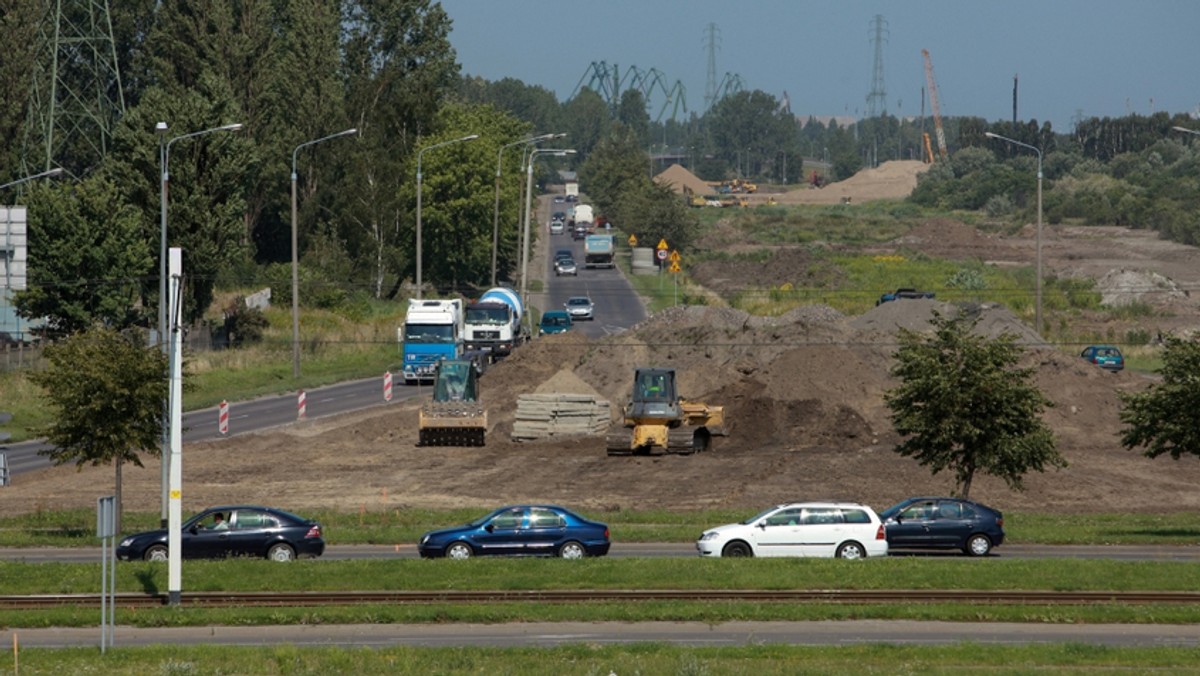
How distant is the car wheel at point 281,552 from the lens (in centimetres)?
3462

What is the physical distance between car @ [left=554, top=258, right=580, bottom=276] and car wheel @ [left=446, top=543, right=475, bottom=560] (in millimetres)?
96047

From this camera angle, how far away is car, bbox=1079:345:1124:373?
252ft

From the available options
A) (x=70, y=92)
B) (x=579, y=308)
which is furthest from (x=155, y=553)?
(x=579, y=308)

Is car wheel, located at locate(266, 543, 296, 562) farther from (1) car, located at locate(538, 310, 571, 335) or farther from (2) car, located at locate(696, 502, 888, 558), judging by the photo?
(1) car, located at locate(538, 310, 571, 335)

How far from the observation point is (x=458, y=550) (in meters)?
34.4

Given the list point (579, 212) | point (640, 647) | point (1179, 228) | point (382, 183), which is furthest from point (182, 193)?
point (1179, 228)

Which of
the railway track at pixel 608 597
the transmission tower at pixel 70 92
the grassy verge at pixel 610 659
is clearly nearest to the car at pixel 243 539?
the railway track at pixel 608 597

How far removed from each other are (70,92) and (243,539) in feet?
188

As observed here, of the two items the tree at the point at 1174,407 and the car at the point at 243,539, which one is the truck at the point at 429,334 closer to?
the car at the point at 243,539

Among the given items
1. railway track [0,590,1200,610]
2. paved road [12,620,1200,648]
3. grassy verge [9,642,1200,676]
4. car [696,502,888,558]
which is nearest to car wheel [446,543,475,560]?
railway track [0,590,1200,610]

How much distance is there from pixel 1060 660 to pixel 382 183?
82.6 meters

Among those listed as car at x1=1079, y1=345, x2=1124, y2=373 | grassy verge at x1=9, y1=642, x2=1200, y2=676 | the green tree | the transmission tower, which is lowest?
grassy verge at x1=9, y1=642, x2=1200, y2=676

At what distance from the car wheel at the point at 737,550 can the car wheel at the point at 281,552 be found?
9.67 meters

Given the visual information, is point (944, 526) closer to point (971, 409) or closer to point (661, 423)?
point (971, 409)
